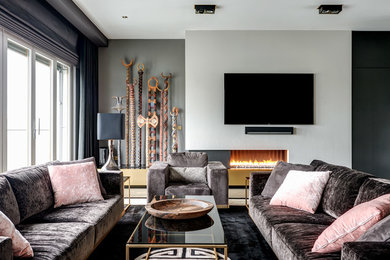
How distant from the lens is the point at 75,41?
4641 millimetres

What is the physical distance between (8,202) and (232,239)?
1905 mm

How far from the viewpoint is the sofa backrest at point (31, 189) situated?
2.24m

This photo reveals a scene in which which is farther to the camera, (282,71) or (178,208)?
(282,71)

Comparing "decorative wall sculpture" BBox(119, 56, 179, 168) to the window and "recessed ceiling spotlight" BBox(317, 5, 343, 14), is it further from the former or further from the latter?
"recessed ceiling spotlight" BBox(317, 5, 343, 14)

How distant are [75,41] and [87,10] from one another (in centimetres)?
63

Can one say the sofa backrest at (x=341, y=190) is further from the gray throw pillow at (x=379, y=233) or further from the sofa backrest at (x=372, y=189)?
the gray throw pillow at (x=379, y=233)

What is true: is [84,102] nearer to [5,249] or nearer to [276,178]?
[276,178]

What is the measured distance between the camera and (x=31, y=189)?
2369mm

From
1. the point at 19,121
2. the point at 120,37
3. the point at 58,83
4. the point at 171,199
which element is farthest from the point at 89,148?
the point at 171,199

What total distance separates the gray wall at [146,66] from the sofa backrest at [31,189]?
2948mm

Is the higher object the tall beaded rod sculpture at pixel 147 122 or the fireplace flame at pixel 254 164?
the tall beaded rod sculpture at pixel 147 122

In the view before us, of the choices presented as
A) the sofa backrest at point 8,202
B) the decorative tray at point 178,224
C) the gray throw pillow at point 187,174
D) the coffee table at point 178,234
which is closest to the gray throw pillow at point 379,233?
the coffee table at point 178,234

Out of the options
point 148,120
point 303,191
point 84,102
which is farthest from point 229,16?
point 303,191

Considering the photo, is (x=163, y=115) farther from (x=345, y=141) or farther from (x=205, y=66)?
(x=345, y=141)
